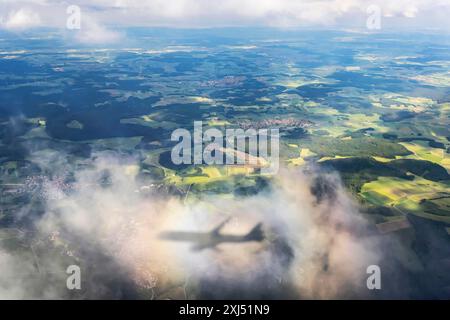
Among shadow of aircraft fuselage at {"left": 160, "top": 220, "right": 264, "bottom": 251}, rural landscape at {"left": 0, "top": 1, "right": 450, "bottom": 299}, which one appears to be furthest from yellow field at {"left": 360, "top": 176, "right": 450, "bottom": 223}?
shadow of aircraft fuselage at {"left": 160, "top": 220, "right": 264, "bottom": 251}

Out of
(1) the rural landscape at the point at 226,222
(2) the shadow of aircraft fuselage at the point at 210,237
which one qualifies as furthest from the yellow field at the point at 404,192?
(2) the shadow of aircraft fuselage at the point at 210,237

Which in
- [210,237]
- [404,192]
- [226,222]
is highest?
[404,192]

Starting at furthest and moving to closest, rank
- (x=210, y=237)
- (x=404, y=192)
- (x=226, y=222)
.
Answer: (x=404, y=192) → (x=226, y=222) → (x=210, y=237)

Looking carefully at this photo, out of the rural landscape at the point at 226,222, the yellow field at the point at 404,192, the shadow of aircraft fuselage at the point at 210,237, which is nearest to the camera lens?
the rural landscape at the point at 226,222

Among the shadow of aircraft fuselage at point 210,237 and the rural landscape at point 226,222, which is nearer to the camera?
the rural landscape at point 226,222

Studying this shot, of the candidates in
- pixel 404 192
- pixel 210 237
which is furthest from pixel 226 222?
pixel 404 192

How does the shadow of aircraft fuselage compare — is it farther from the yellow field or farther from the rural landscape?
the yellow field

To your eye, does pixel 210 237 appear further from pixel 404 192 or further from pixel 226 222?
pixel 404 192

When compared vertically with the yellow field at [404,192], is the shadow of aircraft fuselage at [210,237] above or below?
below

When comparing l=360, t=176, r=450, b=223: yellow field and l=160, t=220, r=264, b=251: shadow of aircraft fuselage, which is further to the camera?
l=360, t=176, r=450, b=223: yellow field

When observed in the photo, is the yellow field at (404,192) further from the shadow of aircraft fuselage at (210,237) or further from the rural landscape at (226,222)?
the shadow of aircraft fuselage at (210,237)

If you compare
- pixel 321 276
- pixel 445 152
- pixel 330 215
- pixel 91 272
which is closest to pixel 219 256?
pixel 321 276

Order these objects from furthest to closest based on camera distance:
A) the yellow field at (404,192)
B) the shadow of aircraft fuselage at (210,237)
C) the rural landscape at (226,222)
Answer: the yellow field at (404,192) → the shadow of aircraft fuselage at (210,237) → the rural landscape at (226,222)
